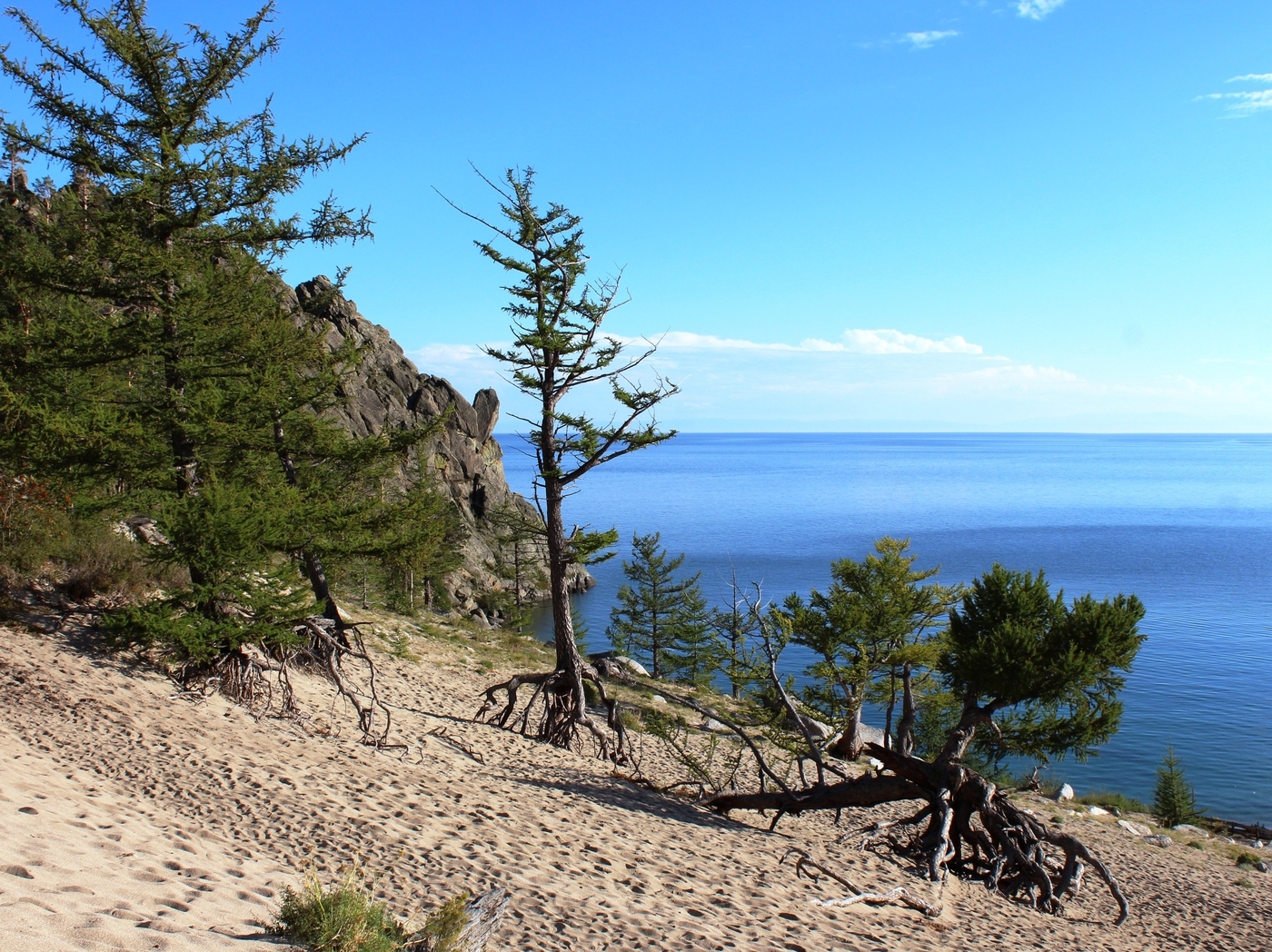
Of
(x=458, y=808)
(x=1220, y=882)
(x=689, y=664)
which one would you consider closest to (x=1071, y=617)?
(x=1220, y=882)

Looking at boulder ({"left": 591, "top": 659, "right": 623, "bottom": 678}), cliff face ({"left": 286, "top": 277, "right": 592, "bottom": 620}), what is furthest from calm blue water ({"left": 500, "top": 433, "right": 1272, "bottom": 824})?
boulder ({"left": 591, "top": 659, "right": 623, "bottom": 678})

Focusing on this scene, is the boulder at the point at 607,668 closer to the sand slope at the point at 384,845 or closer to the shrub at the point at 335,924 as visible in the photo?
the sand slope at the point at 384,845

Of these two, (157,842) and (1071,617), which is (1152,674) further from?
(157,842)

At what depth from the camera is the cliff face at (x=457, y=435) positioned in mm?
58406

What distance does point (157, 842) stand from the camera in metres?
7.22

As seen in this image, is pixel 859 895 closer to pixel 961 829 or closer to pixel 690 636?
pixel 961 829

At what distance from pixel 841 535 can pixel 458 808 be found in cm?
8264

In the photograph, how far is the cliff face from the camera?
Result: 192 ft

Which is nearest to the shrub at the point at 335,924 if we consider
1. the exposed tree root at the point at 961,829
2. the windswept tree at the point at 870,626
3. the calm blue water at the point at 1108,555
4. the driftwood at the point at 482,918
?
the driftwood at the point at 482,918

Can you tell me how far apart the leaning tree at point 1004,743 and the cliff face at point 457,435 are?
35326 mm

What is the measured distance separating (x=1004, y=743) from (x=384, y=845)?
39.4 feet

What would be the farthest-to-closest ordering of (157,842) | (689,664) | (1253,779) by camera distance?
(689,664)
(1253,779)
(157,842)

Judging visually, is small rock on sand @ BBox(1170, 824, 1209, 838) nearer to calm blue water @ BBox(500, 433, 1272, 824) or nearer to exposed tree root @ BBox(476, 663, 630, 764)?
calm blue water @ BBox(500, 433, 1272, 824)

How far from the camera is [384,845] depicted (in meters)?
8.17
